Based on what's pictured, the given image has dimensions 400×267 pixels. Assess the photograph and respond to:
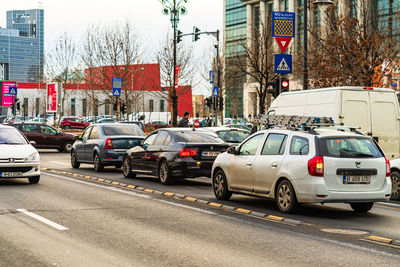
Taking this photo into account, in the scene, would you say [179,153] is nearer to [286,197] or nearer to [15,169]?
[15,169]

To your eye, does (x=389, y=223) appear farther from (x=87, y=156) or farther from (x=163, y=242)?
(x=87, y=156)

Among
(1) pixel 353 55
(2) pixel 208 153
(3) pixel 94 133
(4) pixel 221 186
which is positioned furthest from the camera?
(1) pixel 353 55

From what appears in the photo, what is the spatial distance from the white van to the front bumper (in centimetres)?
754

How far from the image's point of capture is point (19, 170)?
675 inches

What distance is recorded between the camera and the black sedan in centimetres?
1730

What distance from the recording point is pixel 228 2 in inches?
4013

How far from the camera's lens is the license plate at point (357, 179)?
11320 millimetres

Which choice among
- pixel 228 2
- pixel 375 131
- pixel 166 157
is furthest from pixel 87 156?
pixel 228 2

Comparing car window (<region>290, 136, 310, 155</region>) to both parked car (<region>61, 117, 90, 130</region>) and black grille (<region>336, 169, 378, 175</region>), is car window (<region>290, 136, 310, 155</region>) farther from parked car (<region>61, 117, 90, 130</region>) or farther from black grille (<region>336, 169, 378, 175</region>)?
parked car (<region>61, 117, 90, 130</region>)

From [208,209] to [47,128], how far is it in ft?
87.6

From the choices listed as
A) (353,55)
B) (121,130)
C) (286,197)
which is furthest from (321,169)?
(353,55)

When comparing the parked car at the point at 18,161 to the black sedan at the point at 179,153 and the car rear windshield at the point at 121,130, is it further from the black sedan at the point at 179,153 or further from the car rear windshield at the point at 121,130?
the car rear windshield at the point at 121,130

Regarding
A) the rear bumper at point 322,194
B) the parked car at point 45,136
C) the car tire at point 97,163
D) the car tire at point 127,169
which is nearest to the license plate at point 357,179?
the rear bumper at point 322,194

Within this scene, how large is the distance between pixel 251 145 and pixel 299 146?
1.65m
